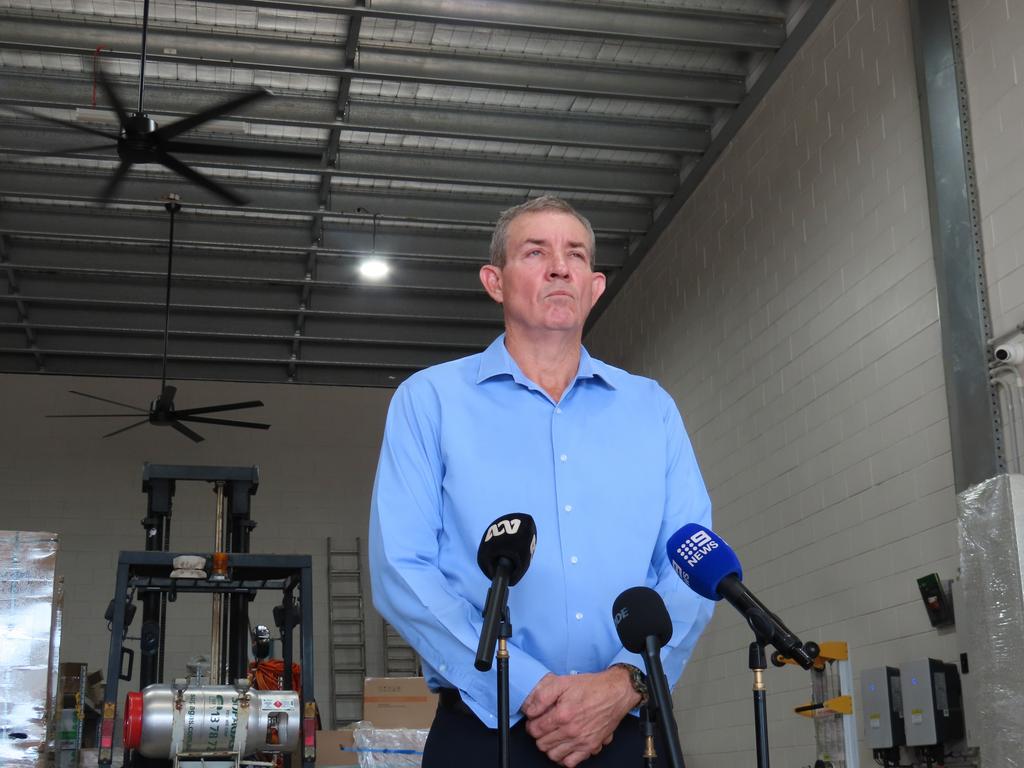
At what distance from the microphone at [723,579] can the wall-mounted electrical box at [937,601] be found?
373 cm

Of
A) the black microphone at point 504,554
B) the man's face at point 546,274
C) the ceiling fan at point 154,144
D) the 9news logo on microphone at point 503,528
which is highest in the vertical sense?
the ceiling fan at point 154,144

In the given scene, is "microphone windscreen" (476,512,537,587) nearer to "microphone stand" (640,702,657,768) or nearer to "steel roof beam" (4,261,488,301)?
"microphone stand" (640,702,657,768)

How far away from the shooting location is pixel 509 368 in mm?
2148

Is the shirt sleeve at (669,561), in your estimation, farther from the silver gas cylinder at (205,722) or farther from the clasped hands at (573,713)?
the silver gas cylinder at (205,722)

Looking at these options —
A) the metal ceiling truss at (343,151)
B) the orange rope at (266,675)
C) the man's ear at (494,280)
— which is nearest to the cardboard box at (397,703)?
the orange rope at (266,675)

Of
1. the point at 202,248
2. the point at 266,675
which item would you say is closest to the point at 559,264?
the point at 266,675

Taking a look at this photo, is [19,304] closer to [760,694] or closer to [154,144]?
[154,144]

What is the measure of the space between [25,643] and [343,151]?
4.48 meters

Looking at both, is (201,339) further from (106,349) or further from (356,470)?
(356,470)

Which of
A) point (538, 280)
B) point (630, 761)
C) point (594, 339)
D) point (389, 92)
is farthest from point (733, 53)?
point (630, 761)

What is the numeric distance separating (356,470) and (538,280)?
11088 millimetres

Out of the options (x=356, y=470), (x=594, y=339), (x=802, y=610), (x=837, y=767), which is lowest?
(x=837, y=767)

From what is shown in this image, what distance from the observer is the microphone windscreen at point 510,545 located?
1.60 meters

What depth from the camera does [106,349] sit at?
12258 mm
